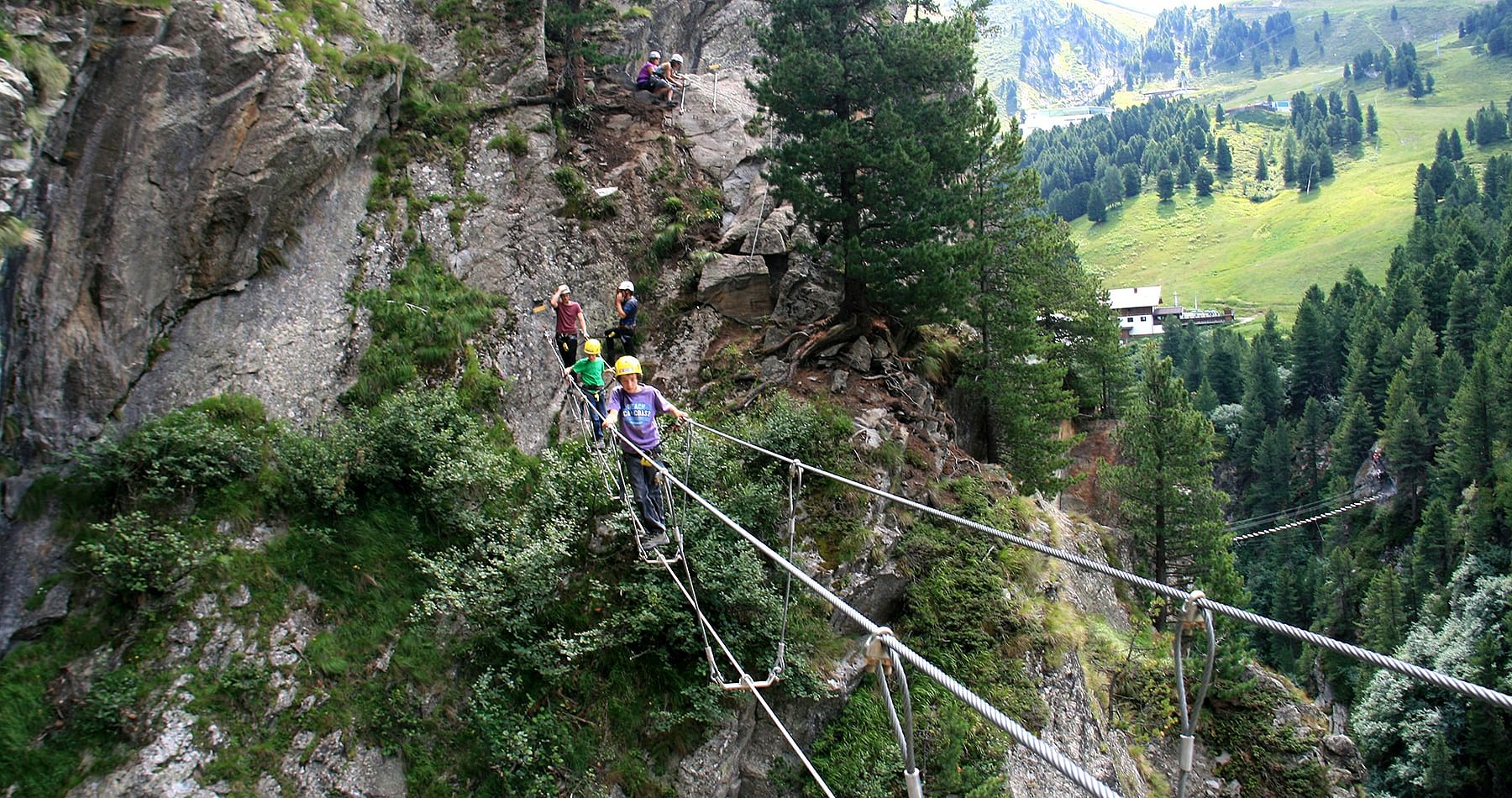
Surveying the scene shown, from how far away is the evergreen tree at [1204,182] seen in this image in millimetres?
186375

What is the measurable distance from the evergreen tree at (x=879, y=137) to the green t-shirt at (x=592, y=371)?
574 cm

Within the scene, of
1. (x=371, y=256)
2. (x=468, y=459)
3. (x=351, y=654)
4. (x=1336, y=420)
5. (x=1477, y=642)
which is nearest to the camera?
(x=351, y=654)

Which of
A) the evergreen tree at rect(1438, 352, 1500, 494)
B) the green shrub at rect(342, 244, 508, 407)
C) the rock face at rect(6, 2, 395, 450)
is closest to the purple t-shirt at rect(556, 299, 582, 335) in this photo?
the green shrub at rect(342, 244, 508, 407)

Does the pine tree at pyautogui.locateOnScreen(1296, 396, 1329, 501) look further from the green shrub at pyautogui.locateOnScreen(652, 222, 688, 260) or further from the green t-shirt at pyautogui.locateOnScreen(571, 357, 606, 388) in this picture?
the green t-shirt at pyautogui.locateOnScreen(571, 357, 606, 388)

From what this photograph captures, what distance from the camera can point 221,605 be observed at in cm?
1020

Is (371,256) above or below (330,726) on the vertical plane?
above

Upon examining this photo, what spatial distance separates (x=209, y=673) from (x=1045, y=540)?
16240 millimetres

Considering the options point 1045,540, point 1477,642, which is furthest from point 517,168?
point 1477,642

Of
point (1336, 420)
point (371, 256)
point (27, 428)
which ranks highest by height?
point (371, 256)

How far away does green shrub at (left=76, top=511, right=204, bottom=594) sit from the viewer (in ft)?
32.4

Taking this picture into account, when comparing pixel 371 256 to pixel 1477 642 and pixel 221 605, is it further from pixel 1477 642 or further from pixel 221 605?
pixel 1477 642

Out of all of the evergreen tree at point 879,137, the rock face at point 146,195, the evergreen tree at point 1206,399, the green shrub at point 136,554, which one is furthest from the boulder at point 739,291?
the evergreen tree at point 1206,399

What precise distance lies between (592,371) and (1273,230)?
18454 cm

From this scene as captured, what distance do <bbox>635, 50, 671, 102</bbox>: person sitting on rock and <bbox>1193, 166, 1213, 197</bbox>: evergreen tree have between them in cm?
19458
